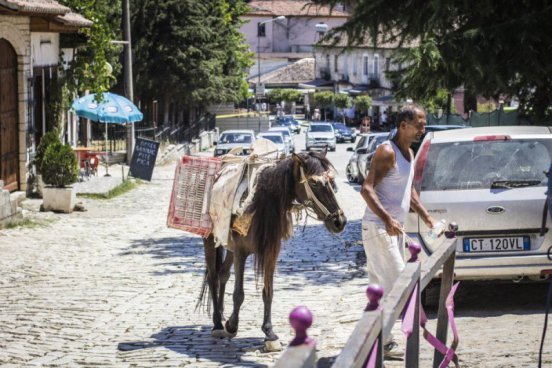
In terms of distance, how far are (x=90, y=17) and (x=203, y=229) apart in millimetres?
17364

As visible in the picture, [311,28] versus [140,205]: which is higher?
[311,28]

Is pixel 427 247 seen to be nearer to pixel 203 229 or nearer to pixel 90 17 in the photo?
pixel 203 229

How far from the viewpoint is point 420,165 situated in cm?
1070

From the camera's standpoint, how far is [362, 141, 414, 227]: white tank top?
8516mm

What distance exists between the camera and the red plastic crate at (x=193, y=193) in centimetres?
1032

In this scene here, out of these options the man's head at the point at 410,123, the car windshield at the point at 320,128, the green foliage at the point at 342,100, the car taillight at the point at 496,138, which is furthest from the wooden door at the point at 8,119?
the green foliage at the point at 342,100

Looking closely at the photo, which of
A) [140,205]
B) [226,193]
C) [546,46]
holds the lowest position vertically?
[140,205]

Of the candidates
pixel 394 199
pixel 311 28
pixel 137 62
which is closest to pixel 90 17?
pixel 394 199

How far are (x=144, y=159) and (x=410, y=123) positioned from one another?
22.5 meters

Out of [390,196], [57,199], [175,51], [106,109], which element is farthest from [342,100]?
[390,196]

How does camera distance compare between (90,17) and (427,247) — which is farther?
(90,17)

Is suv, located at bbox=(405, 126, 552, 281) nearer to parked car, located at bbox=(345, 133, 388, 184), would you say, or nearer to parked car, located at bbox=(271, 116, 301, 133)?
parked car, located at bbox=(345, 133, 388, 184)

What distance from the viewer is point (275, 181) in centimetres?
917

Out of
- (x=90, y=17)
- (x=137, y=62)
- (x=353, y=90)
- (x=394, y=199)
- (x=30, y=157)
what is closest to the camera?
(x=394, y=199)
